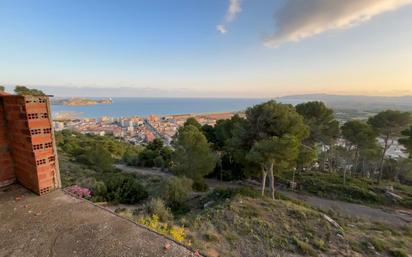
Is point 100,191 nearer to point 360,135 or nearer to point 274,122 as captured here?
point 274,122

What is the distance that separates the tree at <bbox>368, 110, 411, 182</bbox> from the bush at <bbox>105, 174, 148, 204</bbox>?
1569cm

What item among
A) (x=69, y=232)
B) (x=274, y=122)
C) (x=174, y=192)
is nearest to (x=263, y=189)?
(x=274, y=122)

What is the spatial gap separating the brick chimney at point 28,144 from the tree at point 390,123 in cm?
1774

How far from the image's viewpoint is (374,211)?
393 inches

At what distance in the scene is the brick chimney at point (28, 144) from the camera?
9.44ft

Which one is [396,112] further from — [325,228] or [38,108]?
[38,108]

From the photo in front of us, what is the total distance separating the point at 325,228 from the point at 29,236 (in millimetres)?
6742

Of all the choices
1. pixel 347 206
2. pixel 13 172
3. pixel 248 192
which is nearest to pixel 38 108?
pixel 13 172

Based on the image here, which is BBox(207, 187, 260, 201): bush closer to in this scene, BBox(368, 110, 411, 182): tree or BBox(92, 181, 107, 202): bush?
BBox(92, 181, 107, 202): bush

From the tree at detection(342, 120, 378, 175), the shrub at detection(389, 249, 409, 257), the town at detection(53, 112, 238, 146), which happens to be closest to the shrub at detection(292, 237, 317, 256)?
the shrub at detection(389, 249, 409, 257)

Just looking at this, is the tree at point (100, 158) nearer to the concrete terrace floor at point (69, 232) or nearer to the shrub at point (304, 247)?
the concrete terrace floor at point (69, 232)

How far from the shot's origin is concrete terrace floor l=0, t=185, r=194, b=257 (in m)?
1.97

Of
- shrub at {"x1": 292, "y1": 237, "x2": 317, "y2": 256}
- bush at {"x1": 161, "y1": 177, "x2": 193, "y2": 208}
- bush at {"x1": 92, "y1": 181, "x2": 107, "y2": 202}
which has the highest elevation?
shrub at {"x1": 292, "y1": 237, "x2": 317, "y2": 256}

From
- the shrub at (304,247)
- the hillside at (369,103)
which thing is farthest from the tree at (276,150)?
the hillside at (369,103)
